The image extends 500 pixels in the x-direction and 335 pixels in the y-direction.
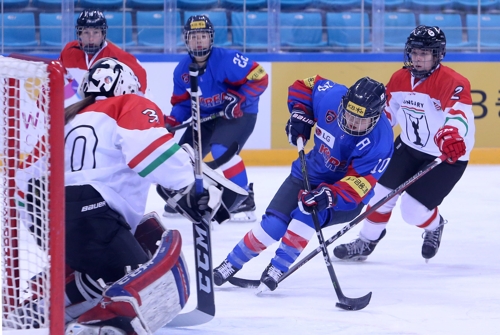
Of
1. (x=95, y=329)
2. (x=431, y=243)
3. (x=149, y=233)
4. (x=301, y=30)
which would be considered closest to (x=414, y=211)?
(x=431, y=243)

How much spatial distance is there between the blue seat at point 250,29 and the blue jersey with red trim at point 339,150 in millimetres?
3109

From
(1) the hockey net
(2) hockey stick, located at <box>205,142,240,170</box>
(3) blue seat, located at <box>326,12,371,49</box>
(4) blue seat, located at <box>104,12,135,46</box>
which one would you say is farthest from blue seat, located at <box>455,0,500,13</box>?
(1) the hockey net

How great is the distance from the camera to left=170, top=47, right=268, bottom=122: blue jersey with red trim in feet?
13.8

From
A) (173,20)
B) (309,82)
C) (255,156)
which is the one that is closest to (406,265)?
(309,82)

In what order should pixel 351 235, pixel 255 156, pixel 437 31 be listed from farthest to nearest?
pixel 255 156
pixel 351 235
pixel 437 31

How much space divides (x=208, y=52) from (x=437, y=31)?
130 cm

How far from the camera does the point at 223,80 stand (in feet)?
13.9

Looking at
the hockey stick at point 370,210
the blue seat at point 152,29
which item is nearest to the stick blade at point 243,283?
the hockey stick at point 370,210

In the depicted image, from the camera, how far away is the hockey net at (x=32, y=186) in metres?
1.80

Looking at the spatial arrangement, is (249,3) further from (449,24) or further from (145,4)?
(449,24)

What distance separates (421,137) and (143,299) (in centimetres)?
183

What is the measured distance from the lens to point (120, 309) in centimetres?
207

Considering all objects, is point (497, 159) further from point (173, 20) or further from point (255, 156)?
A: point (173, 20)

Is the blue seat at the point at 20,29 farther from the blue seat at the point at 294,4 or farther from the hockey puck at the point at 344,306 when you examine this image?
the hockey puck at the point at 344,306
